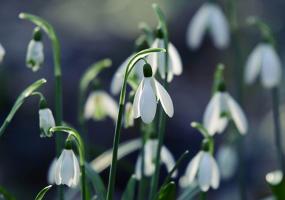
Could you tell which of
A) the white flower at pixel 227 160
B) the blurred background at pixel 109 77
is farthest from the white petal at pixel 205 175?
the blurred background at pixel 109 77

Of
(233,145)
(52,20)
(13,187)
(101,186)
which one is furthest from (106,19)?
(101,186)

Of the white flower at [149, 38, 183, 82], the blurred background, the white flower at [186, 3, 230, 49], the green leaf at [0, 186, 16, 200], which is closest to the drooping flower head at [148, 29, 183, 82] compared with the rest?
the white flower at [149, 38, 183, 82]

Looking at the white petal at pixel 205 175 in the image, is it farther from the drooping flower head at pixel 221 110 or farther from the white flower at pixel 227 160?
the white flower at pixel 227 160

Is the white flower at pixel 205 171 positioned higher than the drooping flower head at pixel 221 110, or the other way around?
the drooping flower head at pixel 221 110

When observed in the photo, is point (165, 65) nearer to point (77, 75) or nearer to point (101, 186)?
point (101, 186)

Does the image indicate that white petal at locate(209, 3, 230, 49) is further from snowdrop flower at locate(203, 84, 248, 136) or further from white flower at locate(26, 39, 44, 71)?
white flower at locate(26, 39, 44, 71)

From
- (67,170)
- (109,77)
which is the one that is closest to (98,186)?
(67,170)
